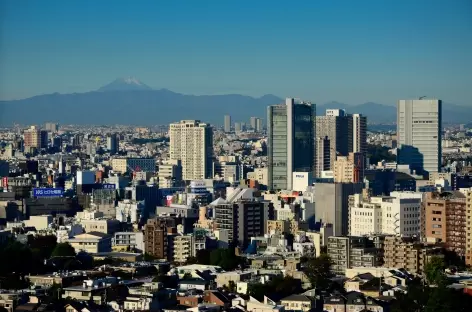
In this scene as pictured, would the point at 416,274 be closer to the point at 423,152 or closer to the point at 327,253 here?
the point at 327,253

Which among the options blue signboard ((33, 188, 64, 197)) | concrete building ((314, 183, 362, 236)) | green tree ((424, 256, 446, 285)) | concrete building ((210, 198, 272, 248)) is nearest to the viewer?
green tree ((424, 256, 446, 285))

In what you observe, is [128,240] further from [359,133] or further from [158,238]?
[359,133]

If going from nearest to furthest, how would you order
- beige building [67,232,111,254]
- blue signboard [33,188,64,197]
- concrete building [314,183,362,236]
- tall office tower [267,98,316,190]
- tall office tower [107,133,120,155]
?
beige building [67,232,111,254]
concrete building [314,183,362,236]
blue signboard [33,188,64,197]
tall office tower [267,98,316,190]
tall office tower [107,133,120,155]

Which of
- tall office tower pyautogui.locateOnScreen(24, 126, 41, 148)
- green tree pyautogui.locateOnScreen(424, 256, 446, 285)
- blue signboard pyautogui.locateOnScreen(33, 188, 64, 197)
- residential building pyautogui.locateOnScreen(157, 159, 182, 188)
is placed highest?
tall office tower pyautogui.locateOnScreen(24, 126, 41, 148)

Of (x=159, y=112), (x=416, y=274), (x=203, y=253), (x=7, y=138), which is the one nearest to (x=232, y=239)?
(x=203, y=253)

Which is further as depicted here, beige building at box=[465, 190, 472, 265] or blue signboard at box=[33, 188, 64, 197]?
blue signboard at box=[33, 188, 64, 197]

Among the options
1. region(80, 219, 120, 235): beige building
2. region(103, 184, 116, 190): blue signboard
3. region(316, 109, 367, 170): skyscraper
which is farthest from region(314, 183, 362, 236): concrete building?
region(316, 109, 367, 170): skyscraper

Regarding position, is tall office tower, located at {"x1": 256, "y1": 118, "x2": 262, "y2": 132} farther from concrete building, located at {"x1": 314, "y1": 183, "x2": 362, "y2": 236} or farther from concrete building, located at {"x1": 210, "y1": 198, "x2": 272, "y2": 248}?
concrete building, located at {"x1": 210, "y1": 198, "x2": 272, "y2": 248}
